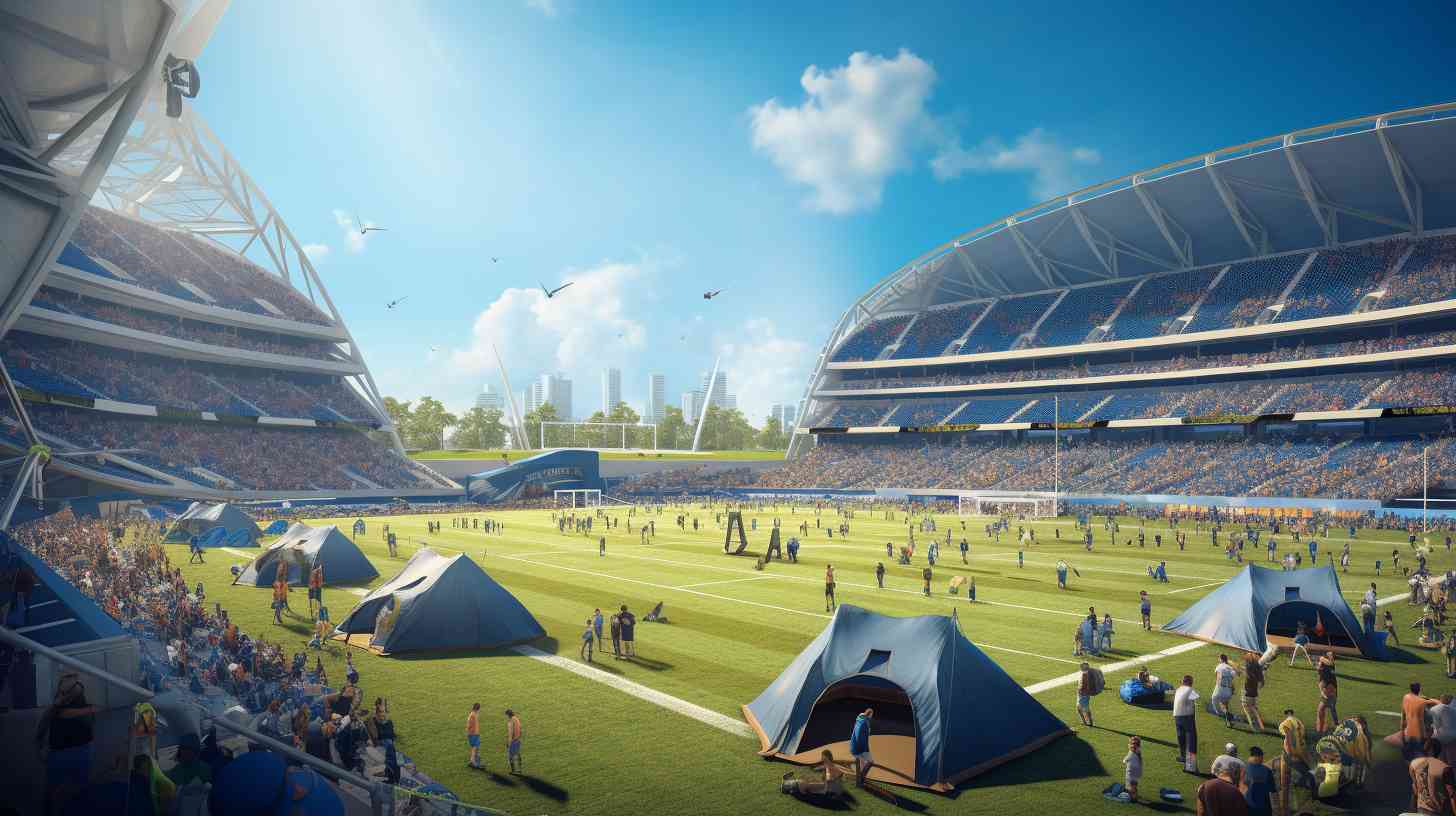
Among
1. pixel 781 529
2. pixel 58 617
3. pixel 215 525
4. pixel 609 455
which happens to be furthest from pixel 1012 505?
pixel 58 617

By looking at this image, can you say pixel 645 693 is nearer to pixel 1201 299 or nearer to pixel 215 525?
pixel 215 525

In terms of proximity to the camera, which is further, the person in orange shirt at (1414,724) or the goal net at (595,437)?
the goal net at (595,437)

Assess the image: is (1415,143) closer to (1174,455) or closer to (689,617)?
(1174,455)

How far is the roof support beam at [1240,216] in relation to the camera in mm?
66812

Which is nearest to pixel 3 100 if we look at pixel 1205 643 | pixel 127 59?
pixel 127 59

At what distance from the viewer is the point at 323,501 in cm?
6112

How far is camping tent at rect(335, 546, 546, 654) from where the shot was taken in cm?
1884

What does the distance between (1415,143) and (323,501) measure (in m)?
82.0

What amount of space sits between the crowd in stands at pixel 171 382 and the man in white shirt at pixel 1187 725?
61.6 meters

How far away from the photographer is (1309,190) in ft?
213

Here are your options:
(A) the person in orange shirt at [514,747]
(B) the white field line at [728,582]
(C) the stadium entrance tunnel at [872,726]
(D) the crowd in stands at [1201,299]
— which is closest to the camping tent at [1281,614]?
(C) the stadium entrance tunnel at [872,726]

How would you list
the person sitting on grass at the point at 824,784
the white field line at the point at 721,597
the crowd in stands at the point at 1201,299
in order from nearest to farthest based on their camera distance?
the person sitting on grass at the point at 824,784
the white field line at the point at 721,597
the crowd in stands at the point at 1201,299

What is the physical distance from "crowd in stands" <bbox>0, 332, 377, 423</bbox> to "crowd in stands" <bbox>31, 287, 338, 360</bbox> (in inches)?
90.0

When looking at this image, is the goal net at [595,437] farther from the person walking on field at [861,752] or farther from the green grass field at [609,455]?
the person walking on field at [861,752]
